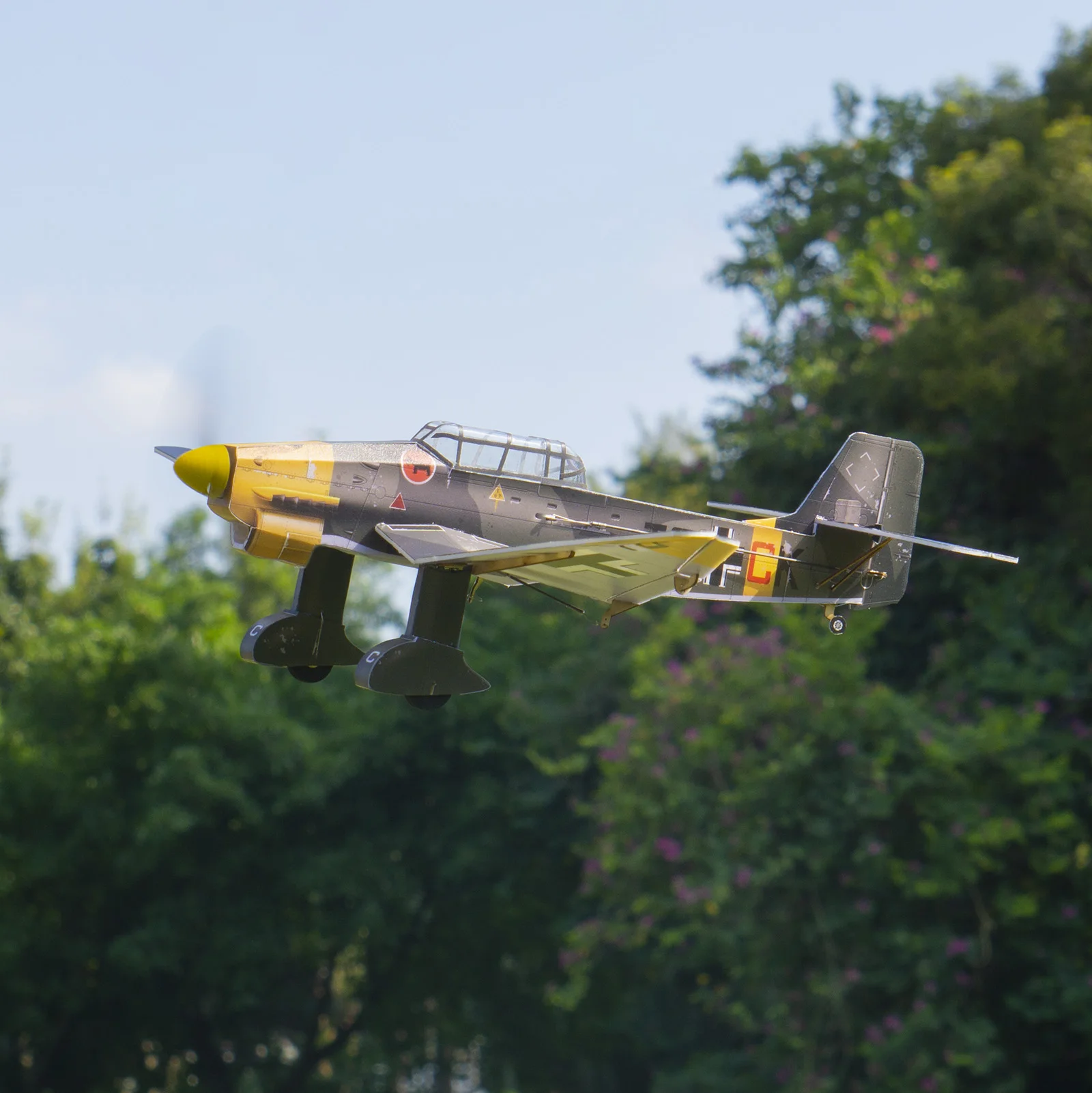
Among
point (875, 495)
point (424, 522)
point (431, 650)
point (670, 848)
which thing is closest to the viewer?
point (431, 650)

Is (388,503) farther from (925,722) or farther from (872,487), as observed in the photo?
(925,722)

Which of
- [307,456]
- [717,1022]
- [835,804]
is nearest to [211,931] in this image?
[717,1022]

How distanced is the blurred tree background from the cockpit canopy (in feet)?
35.6

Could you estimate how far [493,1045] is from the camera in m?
36.8

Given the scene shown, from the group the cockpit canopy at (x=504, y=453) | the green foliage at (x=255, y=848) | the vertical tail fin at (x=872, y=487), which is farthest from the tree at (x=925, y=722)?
the cockpit canopy at (x=504, y=453)

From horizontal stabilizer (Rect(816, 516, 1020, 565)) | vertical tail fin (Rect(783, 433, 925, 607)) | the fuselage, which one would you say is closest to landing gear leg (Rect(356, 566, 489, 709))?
the fuselage

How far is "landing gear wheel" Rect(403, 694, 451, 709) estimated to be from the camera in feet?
19.6

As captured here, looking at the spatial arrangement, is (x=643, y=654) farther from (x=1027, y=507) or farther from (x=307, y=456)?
(x=307, y=456)

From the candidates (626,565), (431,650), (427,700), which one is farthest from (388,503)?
(626,565)

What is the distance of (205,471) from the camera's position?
21.3ft

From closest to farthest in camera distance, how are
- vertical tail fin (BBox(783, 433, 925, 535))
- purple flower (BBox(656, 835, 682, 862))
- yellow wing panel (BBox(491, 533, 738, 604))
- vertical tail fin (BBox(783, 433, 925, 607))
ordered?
1. yellow wing panel (BBox(491, 533, 738, 604))
2. vertical tail fin (BBox(783, 433, 925, 607))
3. vertical tail fin (BBox(783, 433, 925, 535))
4. purple flower (BBox(656, 835, 682, 862))

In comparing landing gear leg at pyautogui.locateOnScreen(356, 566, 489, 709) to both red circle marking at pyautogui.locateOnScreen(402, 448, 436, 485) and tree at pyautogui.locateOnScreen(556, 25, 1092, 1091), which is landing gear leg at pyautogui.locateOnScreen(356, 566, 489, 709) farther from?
tree at pyautogui.locateOnScreen(556, 25, 1092, 1091)

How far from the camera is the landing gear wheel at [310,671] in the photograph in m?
6.54

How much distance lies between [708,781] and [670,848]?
128 cm
